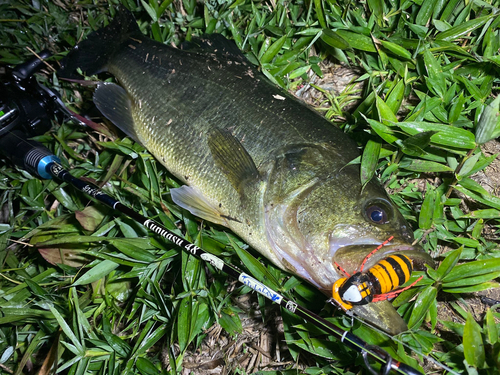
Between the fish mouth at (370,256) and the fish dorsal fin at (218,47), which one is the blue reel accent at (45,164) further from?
the fish mouth at (370,256)

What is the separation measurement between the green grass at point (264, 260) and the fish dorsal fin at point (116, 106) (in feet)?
0.53

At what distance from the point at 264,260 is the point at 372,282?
36.3 inches

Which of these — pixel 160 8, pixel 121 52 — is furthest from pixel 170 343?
pixel 160 8

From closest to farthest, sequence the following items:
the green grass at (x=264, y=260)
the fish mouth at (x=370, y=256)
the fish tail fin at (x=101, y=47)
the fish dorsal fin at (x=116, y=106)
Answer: the fish mouth at (x=370, y=256)
the green grass at (x=264, y=260)
the fish dorsal fin at (x=116, y=106)
the fish tail fin at (x=101, y=47)

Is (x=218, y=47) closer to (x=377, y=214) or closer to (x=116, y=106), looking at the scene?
(x=116, y=106)

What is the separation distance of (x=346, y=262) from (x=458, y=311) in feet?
3.42

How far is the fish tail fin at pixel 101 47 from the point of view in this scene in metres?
2.95

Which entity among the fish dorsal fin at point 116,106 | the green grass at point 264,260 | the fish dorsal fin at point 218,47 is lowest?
the green grass at point 264,260

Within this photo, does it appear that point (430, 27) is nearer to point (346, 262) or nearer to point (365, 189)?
point (365, 189)

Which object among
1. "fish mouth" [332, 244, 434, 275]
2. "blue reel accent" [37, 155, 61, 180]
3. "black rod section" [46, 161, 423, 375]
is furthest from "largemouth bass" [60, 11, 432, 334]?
"blue reel accent" [37, 155, 61, 180]

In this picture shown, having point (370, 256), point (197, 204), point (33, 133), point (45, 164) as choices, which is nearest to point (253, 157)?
point (197, 204)

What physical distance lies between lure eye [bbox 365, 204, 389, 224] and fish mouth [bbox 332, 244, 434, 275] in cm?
15

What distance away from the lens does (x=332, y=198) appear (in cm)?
200

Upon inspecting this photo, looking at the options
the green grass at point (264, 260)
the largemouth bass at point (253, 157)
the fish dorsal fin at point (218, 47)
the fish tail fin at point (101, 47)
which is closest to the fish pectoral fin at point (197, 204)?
the largemouth bass at point (253, 157)
